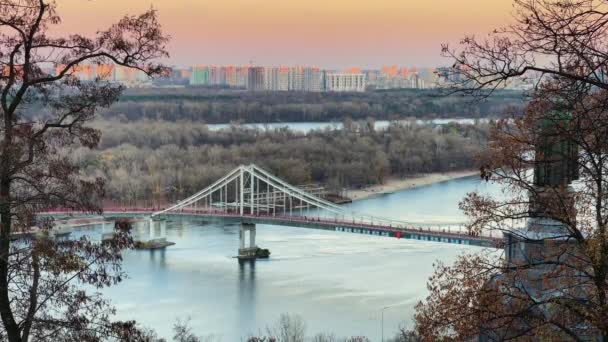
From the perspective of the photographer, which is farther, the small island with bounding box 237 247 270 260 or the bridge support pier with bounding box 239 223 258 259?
the bridge support pier with bounding box 239 223 258 259

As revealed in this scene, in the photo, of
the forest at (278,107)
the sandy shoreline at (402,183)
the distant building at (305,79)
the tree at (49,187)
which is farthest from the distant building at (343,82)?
the tree at (49,187)

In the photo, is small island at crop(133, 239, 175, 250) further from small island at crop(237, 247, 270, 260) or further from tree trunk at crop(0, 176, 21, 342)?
tree trunk at crop(0, 176, 21, 342)

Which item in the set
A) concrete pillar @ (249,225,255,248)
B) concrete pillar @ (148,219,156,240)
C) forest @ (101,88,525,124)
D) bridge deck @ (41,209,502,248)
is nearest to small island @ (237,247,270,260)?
concrete pillar @ (249,225,255,248)

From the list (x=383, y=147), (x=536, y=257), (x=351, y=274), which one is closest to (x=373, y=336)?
(x=351, y=274)

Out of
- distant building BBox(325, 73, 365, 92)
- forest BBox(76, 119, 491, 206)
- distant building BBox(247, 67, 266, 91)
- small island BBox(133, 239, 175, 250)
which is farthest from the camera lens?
distant building BBox(325, 73, 365, 92)

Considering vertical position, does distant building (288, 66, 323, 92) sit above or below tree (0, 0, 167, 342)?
above

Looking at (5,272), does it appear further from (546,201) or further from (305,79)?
(305,79)

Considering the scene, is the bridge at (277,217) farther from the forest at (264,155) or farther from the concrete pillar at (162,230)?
the forest at (264,155)

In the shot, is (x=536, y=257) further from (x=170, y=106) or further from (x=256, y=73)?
(x=256, y=73)

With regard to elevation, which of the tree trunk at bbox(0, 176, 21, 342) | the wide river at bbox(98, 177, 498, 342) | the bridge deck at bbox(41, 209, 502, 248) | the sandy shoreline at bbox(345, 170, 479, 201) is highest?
the tree trunk at bbox(0, 176, 21, 342)
